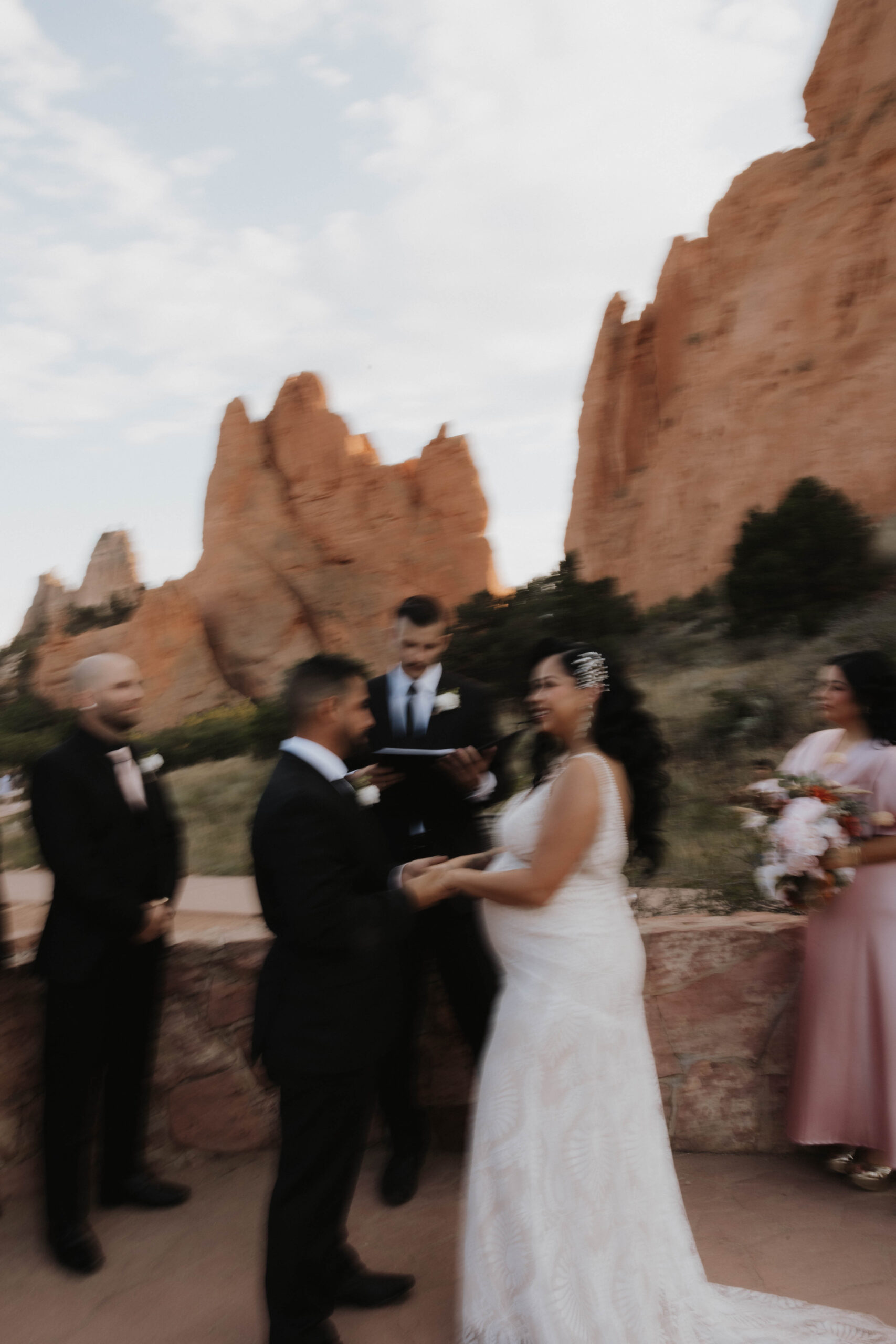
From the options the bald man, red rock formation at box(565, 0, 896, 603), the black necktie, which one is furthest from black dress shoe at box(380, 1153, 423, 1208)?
red rock formation at box(565, 0, 896, 603)

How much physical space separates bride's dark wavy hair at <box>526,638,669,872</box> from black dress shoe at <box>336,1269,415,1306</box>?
1.41m

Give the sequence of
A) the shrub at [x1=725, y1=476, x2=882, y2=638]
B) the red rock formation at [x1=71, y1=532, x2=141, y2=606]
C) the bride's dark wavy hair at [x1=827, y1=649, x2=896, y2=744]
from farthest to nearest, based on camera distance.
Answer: the red rock formation at [x1=71, y1=532, x2=141, y2=606], the shrub at [x1=725, y1=476, x2=882, y2=638], the bride's dark wavy hair at [x1=827, y1=649, x2=896, y2=744]

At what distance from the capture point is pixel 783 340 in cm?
2681

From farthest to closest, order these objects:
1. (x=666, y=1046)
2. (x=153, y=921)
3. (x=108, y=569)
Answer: (x=108, y=569) < (x=666, y=1046) < (x=153, y=921)

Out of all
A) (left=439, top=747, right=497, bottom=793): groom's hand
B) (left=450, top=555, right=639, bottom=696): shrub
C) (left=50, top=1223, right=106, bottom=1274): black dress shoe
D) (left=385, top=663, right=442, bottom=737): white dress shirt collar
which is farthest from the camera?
(left=450, top=555, right=639, bottom=696): shrub

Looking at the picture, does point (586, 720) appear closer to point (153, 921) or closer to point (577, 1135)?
point (577, 1135)

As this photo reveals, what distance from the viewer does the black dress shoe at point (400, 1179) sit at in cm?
314

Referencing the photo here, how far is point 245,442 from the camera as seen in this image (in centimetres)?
3647

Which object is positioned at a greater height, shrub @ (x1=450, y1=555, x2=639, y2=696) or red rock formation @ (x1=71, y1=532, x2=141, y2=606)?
→ red rock formation @ (x1=71, y1=532, x2=141, y2=606)

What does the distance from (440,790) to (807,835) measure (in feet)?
4.00

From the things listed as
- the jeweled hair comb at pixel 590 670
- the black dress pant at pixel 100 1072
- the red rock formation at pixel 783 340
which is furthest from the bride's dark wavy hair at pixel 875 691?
the red rock formation at pixel 783 340

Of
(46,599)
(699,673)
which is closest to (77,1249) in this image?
(699,673)

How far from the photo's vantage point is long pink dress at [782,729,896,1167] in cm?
312

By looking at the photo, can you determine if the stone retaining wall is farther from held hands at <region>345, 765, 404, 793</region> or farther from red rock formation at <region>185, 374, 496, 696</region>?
red rock formation at <region>185, 374, 496, 696</region>
